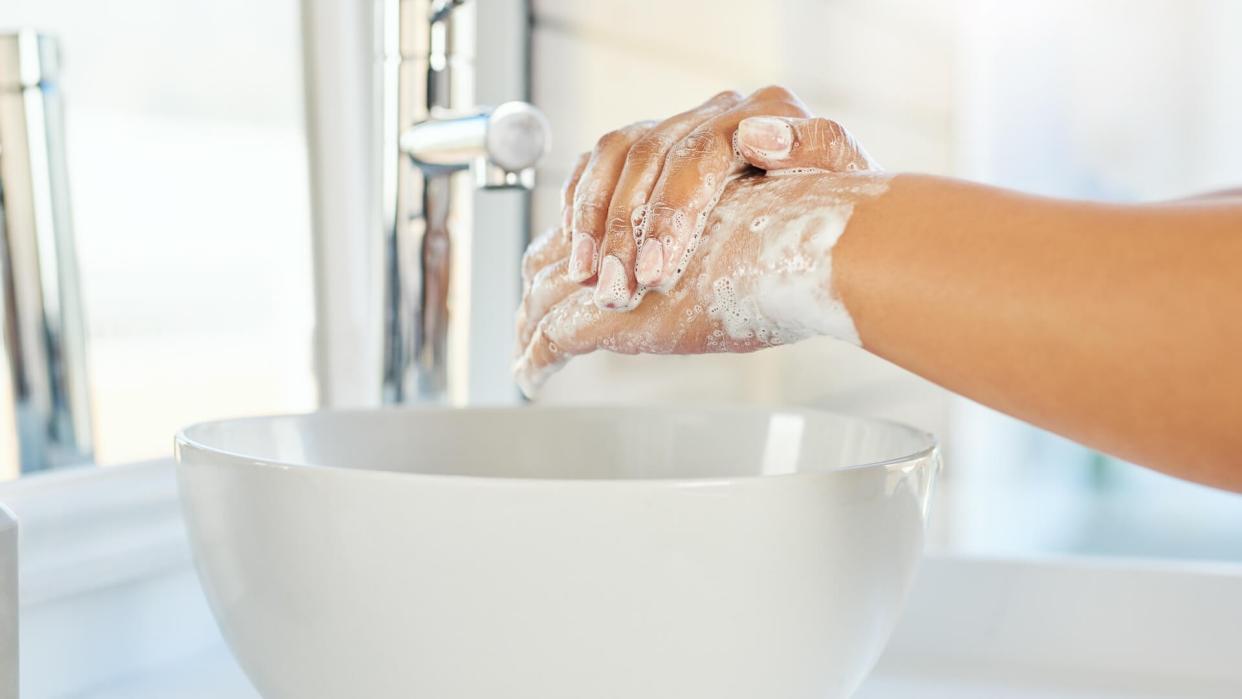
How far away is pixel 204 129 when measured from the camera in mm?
678

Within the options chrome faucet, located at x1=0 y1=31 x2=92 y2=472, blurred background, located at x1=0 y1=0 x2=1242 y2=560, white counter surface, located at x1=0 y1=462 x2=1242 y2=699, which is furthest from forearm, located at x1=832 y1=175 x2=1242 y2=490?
blurred background, located at x1=0 y1=0 x2=1242 y2=560

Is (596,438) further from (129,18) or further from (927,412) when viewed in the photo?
(927,412)

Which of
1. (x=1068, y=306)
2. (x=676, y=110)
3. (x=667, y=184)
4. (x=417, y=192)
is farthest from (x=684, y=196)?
(x=676, y=110)

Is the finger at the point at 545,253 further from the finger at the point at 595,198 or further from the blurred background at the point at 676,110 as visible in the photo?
the blurred background at the point at 676,110

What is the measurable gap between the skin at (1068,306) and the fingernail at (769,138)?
1.6 inches

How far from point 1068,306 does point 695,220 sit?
0.46 ft

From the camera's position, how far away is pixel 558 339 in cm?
43

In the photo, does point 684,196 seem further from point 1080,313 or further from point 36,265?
point 36,265

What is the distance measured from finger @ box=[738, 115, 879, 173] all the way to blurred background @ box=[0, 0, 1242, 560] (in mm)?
394

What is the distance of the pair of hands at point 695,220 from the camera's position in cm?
35

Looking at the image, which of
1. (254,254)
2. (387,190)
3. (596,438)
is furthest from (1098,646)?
(254,254)

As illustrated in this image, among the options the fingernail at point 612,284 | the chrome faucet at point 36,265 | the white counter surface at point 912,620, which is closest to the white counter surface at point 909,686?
the white counter surface at point 912,620

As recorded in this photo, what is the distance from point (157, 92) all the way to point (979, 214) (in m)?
0.52

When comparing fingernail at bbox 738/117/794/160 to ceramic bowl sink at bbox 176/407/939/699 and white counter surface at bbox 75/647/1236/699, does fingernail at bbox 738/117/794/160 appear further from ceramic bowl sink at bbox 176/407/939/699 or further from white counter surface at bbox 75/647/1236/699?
white counter surface at bbox 75/647/1236/699
